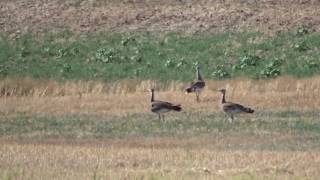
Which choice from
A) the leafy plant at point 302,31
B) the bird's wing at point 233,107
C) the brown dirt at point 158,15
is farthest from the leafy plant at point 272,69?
the bird's wing at point 233,107

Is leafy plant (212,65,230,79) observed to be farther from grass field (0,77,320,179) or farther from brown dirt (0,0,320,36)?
brown dirt (0,0,320,36)

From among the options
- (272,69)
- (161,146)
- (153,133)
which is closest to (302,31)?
(272,69)

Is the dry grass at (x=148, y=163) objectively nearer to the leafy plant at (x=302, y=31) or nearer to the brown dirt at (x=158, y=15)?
the leafy plant at (x=302, y=31)

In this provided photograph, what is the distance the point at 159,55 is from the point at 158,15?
23.4 feet

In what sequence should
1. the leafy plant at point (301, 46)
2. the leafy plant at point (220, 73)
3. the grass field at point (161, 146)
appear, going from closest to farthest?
the grass field at point (161, 146), the leafy plant at point (220, 73), the leafy plant at point (301, 46)

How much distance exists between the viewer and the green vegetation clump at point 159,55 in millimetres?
41094

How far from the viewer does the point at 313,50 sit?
143ft

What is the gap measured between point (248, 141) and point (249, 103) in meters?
8.98

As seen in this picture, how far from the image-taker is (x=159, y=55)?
44562mm

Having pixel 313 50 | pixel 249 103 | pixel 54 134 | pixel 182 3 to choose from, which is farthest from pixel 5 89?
pixel 182 3

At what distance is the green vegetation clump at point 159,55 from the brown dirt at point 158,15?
121 cm

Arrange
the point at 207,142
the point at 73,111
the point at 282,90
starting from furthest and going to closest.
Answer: the point at 282,90 → the point at 73,111 → the point at 207,142

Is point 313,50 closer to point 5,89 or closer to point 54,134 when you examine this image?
point 5,89

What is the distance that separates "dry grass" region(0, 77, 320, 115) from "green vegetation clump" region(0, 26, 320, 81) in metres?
3.57
